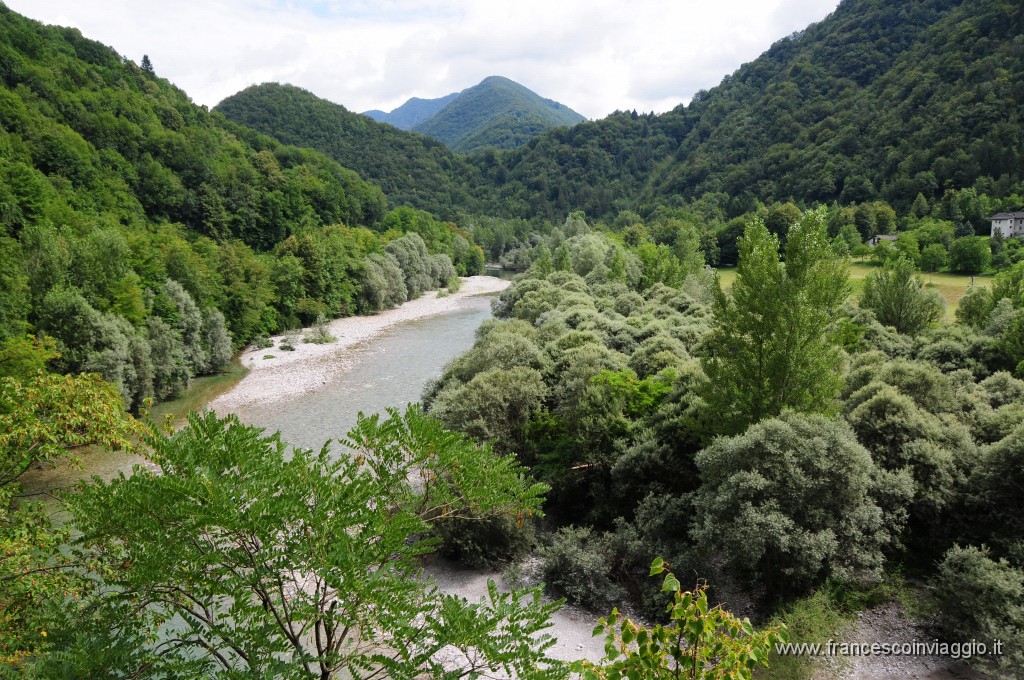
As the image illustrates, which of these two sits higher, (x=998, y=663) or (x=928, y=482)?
(x=928, y=482)

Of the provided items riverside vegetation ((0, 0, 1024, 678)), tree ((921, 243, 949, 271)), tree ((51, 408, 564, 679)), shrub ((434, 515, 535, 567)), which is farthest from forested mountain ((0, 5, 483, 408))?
tree ((921, 243, 949, 271))

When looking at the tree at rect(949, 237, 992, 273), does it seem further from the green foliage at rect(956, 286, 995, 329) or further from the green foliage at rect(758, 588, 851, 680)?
the green foliage at rect(758, 588, 851, 680)

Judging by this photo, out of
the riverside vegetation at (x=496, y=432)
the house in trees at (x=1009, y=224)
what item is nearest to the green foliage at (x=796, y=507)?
the riverside vegetation at (x=496, y=432)

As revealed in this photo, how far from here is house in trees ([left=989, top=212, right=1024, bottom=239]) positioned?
205 ft

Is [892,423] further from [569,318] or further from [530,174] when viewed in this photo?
[530,174]

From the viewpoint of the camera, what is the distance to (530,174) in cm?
17225

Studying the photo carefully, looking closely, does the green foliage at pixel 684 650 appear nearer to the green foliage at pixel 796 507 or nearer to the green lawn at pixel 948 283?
the green foliage at pixel 796 507

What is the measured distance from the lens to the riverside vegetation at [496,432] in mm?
5438

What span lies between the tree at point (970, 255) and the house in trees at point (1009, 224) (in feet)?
34.7

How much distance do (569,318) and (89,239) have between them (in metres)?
29.4

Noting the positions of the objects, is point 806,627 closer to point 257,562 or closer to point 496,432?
point 496,432

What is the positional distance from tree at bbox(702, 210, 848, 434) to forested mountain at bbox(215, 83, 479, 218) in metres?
136

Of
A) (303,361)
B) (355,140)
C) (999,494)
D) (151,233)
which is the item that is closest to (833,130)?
(303,361)

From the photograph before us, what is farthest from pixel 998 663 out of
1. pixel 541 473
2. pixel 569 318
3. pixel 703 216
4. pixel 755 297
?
pixel 703 216
